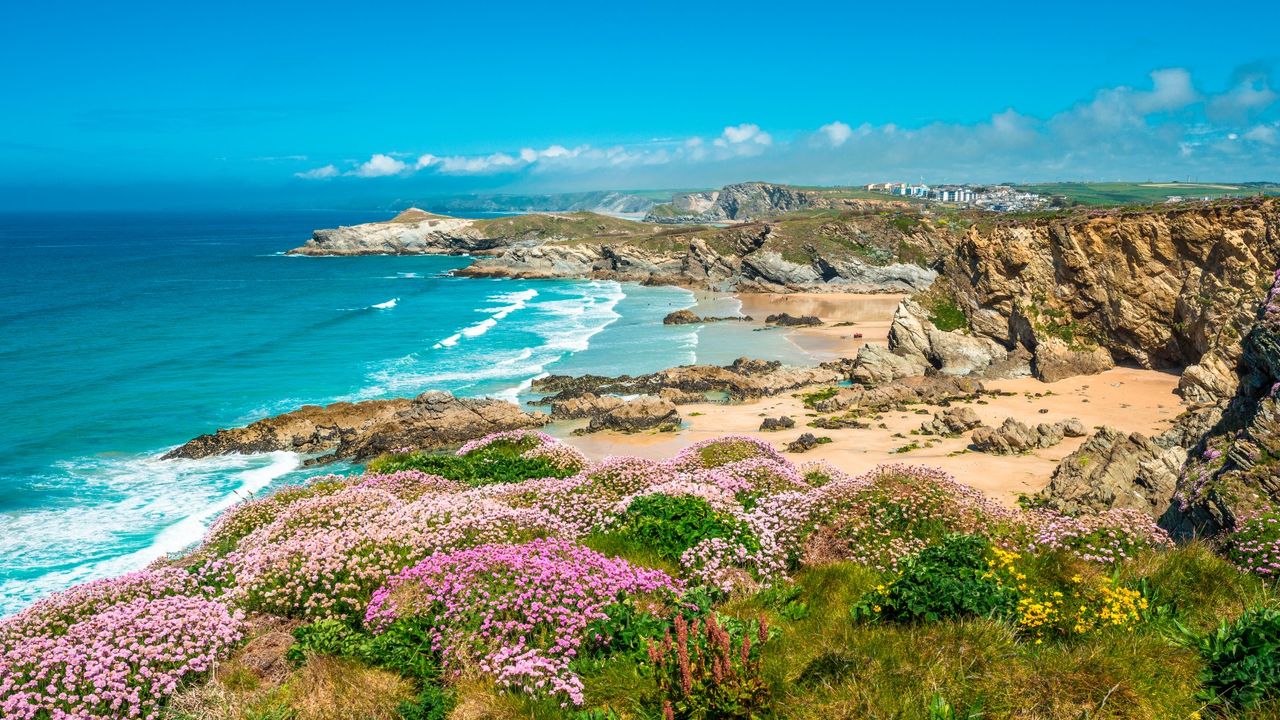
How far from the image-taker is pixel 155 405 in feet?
117

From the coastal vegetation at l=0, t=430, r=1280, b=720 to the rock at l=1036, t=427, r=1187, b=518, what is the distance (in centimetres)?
686

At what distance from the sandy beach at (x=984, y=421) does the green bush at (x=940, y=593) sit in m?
11.7

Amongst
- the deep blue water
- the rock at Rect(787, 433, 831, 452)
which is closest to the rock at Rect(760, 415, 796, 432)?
the rock at Rect(787, 433, 831, 452)

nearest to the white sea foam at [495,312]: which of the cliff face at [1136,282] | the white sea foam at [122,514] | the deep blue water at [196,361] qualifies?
the deep blue water at [196,361]

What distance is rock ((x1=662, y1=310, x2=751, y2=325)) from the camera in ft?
207

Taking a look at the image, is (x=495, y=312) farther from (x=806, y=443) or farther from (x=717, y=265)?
(x=806, y=443)

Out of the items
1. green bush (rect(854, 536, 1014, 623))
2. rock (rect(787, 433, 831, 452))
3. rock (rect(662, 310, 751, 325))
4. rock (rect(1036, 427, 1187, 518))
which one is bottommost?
rock (rect(787, 433, 831, 452))

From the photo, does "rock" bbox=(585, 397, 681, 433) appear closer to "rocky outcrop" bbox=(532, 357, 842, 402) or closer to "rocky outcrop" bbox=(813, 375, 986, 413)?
"rocky outcrop" bbox=(532, 357, 842, 402)

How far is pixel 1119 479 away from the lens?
16.9m

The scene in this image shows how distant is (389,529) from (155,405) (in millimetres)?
33174

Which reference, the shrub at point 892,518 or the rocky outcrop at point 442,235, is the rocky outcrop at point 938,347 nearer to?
the shrub at point 892,518

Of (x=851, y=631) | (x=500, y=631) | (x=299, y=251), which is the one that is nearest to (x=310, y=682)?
(x=500, y=631)

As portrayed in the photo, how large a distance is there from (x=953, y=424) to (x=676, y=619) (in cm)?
2391

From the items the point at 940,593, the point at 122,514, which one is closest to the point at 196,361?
the point at 122,514
